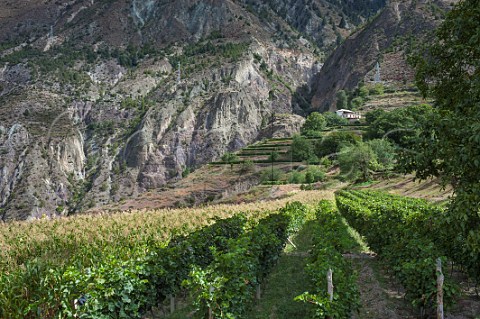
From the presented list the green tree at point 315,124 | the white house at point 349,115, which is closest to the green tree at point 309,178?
the green tree at point 315,124

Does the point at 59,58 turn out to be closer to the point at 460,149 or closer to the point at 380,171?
the point at 380,171

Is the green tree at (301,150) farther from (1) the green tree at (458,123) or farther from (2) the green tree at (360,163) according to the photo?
(1) the green tree at (458,123)

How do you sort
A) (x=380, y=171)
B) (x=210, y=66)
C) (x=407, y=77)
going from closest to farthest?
(x=380, y=171) < (x=407, y=77) < (x=210, y=66)

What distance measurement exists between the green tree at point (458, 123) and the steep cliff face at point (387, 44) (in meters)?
149

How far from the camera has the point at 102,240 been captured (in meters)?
16.7

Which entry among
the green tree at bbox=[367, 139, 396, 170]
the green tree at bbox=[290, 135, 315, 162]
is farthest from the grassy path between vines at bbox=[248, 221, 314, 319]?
the green tree at bbox=[290, 135, 315, 162]

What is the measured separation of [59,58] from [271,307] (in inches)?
8356

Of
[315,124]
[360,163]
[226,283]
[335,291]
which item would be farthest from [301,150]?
[226,283]

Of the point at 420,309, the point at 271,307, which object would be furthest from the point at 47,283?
the point at 420,309

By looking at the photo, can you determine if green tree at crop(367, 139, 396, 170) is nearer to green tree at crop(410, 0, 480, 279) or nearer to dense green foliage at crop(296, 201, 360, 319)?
green tree at crop(410, 0, 480, 279)

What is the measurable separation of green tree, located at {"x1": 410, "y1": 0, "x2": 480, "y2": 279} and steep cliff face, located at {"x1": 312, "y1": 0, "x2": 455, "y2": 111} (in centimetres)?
14944

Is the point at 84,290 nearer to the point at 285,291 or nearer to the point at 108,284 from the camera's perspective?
the point at 108,284

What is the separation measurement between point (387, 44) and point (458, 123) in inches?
7242

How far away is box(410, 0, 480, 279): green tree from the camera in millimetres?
8016
